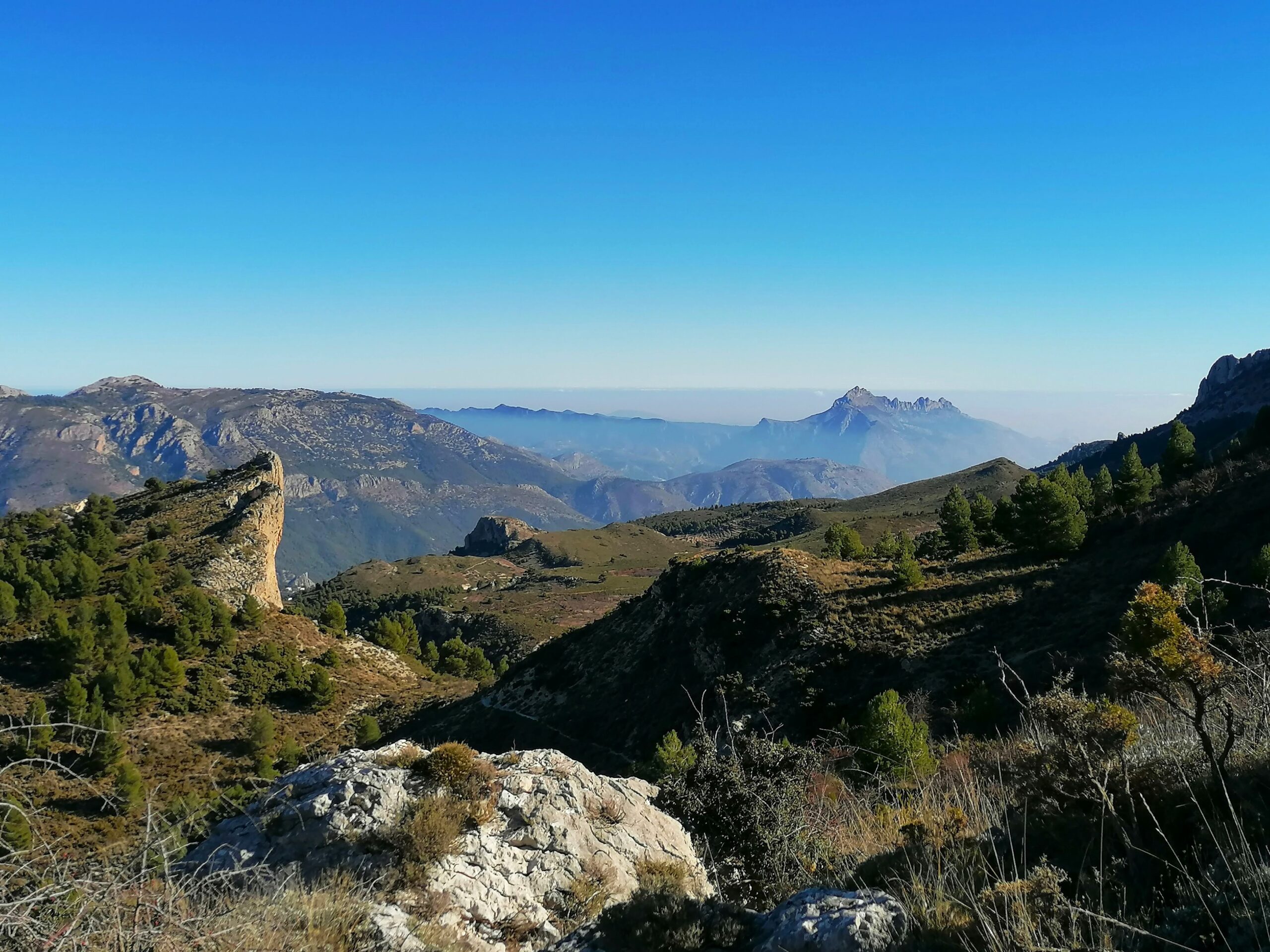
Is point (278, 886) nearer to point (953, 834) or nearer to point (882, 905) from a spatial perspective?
point (882, 905)

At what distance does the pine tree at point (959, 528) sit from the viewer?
51.5 metres

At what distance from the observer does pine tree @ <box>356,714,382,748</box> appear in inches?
1452

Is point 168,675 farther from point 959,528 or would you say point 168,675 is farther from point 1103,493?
point 1103,493

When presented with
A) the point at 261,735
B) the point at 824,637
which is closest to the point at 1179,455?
the point at 824,637

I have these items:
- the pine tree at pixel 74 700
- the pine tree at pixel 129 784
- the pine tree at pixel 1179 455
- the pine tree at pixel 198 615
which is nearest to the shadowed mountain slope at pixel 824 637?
the pine tree at pixel 1179 455

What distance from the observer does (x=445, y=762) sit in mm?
8570

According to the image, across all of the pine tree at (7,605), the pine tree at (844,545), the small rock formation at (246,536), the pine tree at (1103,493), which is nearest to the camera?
the pine tree at (7,605)

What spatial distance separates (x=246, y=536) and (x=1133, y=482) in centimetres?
6966

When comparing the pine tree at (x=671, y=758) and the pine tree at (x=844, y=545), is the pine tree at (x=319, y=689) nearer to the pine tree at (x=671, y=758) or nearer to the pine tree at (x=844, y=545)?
the pine tree at (x=671, y=758)

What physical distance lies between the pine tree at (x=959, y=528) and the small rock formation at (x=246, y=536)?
5351 cm

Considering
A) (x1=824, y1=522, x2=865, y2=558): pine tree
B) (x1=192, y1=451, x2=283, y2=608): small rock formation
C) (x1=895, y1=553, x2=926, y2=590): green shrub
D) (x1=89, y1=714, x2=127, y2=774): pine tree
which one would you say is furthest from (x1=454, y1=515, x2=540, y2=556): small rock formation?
(x1=895, y1=553, x2=926, y2=590): green shrub

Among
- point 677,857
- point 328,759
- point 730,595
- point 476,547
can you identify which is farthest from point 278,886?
point 476,547

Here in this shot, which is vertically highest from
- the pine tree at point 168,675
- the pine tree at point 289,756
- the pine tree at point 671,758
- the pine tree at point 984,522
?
the pine tree at point 984,522

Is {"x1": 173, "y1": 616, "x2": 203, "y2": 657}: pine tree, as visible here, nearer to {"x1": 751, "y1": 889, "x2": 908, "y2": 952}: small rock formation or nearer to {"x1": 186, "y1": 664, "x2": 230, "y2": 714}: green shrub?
{"x1": 186, "y1": 664, "x2": 230, "y2": 714}: green shrub
